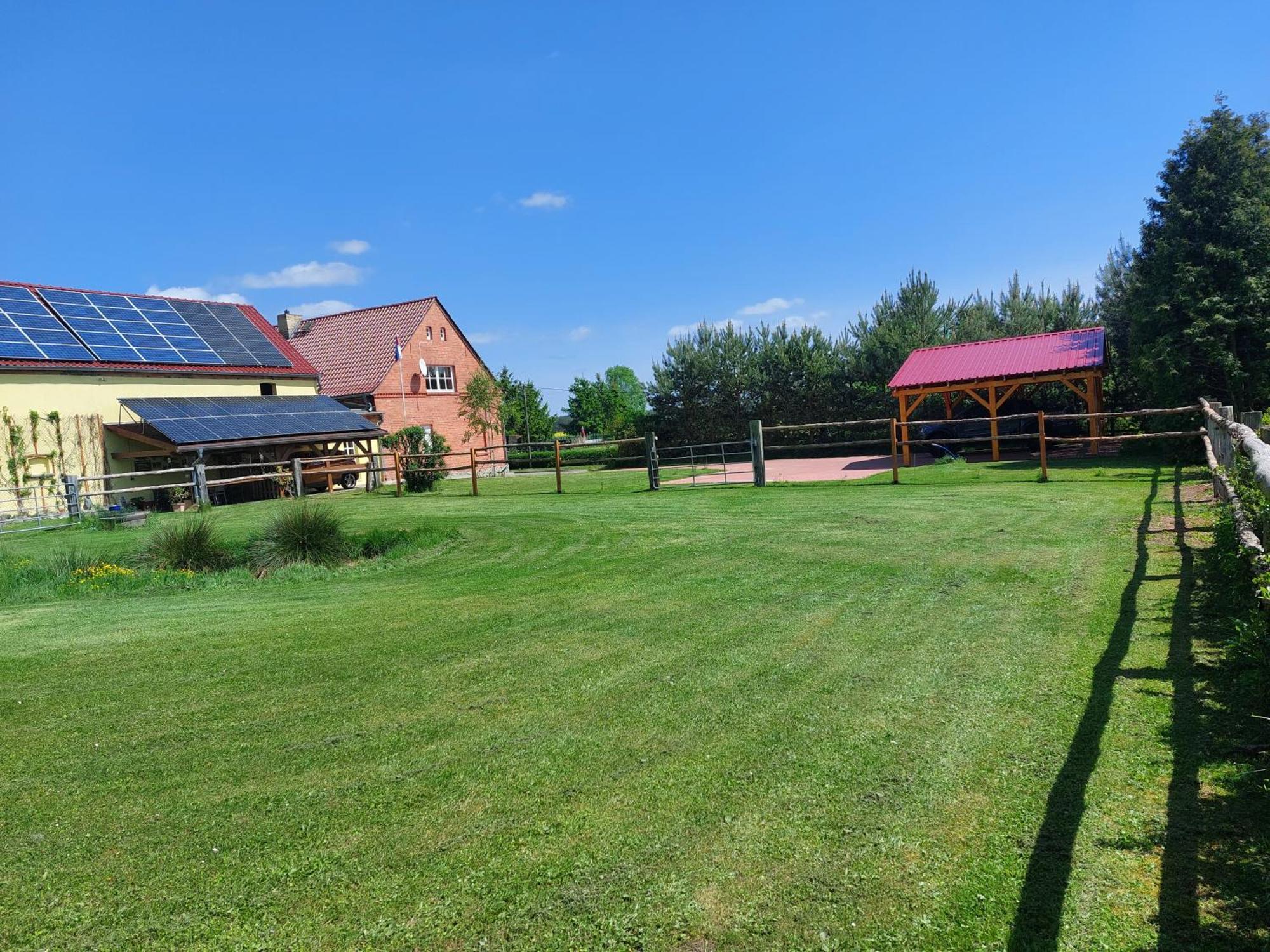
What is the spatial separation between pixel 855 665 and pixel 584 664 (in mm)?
1558

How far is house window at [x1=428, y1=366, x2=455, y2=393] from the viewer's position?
3478 cm

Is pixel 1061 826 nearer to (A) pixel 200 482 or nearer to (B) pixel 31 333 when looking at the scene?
(A) pixel 200 482

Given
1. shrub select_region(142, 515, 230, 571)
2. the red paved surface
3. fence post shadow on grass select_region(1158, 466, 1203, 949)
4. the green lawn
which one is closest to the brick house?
the red paved surface

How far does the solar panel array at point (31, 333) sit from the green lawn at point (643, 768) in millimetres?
18383

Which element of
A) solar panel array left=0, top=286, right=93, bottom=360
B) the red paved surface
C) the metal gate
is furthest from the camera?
solar panel array left=0, top=286, right=93, bottom=360

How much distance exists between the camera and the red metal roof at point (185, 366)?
2155cm

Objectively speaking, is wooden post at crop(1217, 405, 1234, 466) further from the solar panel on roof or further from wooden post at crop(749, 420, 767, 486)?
the solar panel on roof

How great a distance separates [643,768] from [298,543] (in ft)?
27.9

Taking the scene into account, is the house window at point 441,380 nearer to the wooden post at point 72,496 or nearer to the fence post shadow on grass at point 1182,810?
the wooden post at point 72,496

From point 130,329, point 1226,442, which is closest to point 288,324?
point 130,329

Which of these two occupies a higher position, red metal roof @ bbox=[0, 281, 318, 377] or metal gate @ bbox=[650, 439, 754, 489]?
red metal roof @ bbox=[0, 281, 318, 377]

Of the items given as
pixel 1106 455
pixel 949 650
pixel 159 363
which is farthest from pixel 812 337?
pixel 949 650

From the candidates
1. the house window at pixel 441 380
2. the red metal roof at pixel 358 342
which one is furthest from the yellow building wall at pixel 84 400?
the house window at pixel 441 380

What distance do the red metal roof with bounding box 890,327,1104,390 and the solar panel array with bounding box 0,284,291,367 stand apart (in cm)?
2099
